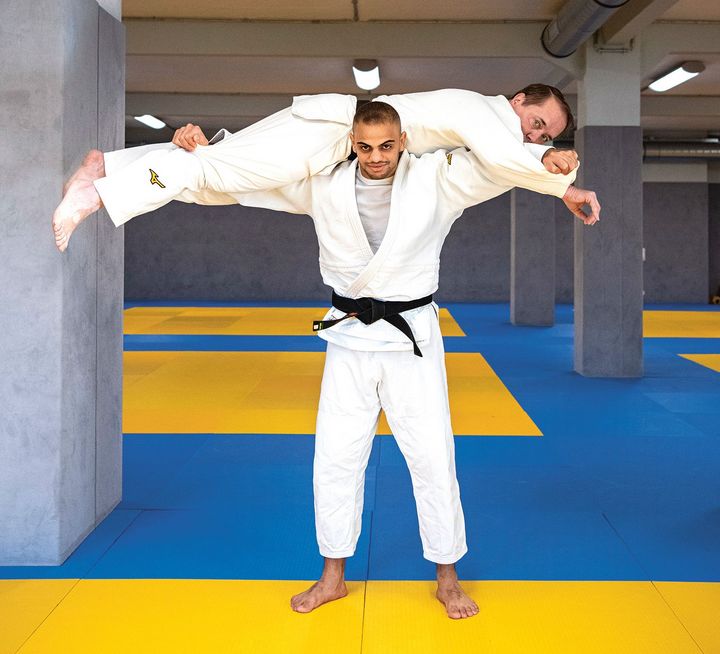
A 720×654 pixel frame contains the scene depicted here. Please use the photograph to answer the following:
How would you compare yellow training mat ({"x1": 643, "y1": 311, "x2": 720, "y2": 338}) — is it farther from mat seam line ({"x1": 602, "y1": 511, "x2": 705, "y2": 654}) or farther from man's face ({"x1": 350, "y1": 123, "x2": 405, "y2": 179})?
man's face ({"x1": 350, "y1": 123, "x2": 405, "y2": 179})

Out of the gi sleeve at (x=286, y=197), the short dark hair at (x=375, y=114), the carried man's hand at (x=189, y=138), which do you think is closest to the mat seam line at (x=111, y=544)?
the gi sleeve at (x=286, y=197)

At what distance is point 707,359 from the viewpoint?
32.6 feet

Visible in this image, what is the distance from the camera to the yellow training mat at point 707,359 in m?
9.34

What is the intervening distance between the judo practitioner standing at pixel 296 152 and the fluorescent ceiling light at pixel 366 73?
26.3 ft

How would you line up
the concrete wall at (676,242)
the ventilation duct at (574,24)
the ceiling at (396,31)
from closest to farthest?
1. the ventilation duct at (574,24)
2. the ceiling at (396,31)
3. the concrete wall at (676,242)

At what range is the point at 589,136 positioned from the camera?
882 centimetres

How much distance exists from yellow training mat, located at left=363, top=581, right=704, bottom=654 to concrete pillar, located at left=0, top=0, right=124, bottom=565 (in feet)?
4.73

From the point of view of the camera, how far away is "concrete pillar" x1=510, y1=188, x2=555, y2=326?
14.4 meters

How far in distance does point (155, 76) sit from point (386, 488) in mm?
9551

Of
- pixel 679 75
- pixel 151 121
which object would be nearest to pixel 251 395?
pixel 679 75

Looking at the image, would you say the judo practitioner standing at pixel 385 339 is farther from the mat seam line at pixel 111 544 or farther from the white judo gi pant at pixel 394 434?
the mat seam line at pixel 111 544

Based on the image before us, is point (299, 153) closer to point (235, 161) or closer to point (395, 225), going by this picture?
point (235, 161)

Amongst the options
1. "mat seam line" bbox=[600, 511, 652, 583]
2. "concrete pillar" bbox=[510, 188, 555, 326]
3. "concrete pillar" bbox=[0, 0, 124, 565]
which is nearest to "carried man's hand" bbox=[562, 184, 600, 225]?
"mat seam line" bbox=[600, 511, 652, 583]

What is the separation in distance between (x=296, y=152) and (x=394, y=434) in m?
1.10
